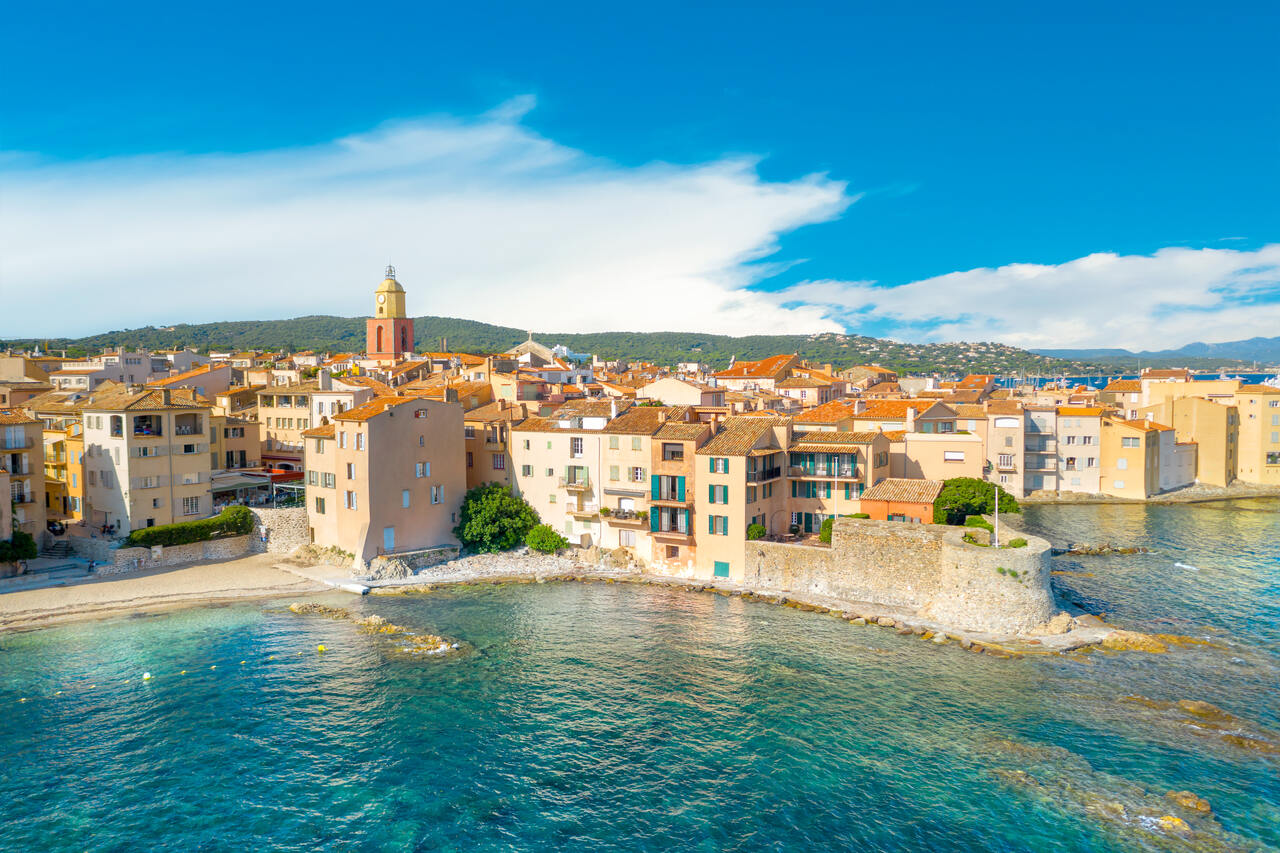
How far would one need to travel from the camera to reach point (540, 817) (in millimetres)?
25328

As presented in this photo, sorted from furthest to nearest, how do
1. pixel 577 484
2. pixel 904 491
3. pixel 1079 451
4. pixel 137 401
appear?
pixel 1079 451 → pixel 577 484 → pixel 137 401 → pixel 904 491

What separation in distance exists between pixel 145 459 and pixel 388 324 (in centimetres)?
7155

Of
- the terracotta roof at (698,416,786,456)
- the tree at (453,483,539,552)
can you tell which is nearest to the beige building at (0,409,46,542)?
the tree at (453,483,539,552)

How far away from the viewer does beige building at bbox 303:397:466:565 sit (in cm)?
5172

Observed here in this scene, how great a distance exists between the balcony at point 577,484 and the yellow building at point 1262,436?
85.8 meters

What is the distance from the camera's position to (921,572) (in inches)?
1726

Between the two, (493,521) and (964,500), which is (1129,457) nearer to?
(964,500)

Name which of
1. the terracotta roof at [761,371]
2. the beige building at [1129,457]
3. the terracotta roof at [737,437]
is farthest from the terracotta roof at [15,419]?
the beige building at [1129,457]

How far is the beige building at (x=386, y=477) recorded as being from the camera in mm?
51719

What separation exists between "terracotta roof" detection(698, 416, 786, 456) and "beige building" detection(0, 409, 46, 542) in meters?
42.8

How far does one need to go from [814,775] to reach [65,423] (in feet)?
194

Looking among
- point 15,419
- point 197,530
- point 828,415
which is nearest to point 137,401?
point 15,419

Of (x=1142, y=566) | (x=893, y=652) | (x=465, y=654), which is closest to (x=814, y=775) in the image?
(x=893, y=652)

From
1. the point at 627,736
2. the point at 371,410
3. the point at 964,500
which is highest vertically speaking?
the point at 371,410
